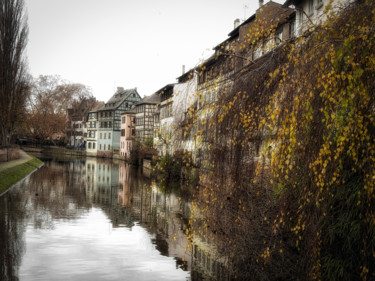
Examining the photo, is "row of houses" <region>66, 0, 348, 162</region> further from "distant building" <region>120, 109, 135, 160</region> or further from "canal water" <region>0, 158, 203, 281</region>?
"canal water" <region>0, 158, 203, 281</region>

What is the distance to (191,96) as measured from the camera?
579 cm

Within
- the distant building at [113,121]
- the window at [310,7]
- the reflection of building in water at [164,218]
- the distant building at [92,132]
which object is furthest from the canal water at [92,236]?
the distant building at [92,132]

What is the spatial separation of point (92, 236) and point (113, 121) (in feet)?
200

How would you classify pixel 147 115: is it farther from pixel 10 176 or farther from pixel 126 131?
pixel 10 176

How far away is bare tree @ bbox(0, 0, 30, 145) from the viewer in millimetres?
36125

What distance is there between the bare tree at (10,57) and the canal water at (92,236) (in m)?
15.6

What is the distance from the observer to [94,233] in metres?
13.7

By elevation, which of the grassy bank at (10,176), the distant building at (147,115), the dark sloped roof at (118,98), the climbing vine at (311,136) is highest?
the dark sloped roof at (118,98)

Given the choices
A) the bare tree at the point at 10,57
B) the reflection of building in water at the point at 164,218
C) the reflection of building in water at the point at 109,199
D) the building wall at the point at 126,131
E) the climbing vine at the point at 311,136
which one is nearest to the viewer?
the climbing vine at the point at 311,136

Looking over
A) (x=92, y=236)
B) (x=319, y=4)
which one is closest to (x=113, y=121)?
(x=319, y=4)

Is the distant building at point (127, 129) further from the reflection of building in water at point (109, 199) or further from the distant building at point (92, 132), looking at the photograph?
the reflection of building in water at point (109, 199)

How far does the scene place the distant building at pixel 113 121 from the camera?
71.9 meters

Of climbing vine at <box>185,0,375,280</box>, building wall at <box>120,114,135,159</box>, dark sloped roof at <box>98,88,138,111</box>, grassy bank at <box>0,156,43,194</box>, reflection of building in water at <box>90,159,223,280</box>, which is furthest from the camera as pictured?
dark sloped roof at <box>98,88,138,111</box>

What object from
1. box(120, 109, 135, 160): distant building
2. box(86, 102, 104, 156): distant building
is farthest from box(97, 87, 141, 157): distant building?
box(120, 109, 135, 160): distant building
